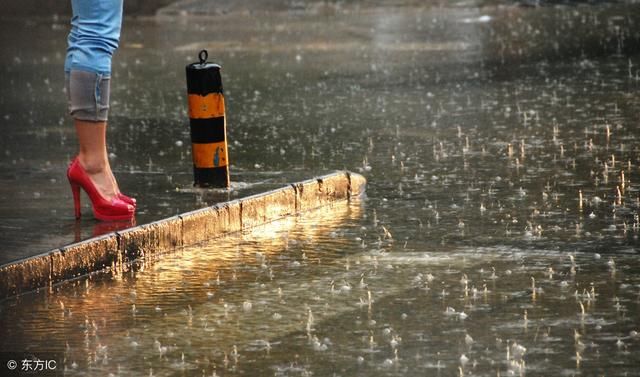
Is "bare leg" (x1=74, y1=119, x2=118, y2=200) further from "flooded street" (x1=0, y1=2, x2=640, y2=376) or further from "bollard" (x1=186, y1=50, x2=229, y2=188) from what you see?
"bollard" (x1=186, y1=50, x2=229, y2=188)

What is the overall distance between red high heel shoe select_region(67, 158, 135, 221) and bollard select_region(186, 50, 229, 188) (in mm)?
925

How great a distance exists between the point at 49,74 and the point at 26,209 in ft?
28.0

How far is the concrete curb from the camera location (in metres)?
6.72

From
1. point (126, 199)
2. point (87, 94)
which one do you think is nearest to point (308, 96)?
point (126, 199)

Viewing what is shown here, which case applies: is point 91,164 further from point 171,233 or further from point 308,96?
point 308,96

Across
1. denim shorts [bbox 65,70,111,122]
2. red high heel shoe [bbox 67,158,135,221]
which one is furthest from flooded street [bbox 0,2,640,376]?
denim shorts [bbox 65,70,111,122]

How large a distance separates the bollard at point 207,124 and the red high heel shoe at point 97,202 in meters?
0.93

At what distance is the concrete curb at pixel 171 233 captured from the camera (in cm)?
672

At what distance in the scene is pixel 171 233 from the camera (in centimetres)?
758

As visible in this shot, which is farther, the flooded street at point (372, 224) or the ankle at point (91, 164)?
the ankle at point (91, 164)

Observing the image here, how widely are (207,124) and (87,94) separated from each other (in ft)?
3.40

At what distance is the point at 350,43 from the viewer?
1914cm

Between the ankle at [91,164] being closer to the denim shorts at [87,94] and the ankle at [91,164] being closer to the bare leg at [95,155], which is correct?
the bare leg at [95,155]

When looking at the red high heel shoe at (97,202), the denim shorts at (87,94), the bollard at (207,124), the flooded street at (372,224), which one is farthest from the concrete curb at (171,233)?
the denim shorts at (87,94)
